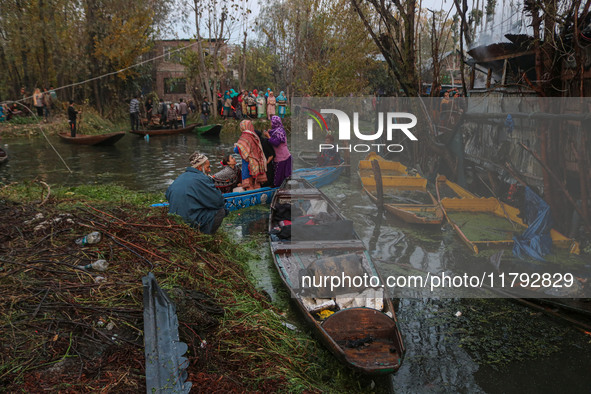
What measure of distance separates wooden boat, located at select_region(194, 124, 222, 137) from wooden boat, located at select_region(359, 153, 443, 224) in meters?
10.2

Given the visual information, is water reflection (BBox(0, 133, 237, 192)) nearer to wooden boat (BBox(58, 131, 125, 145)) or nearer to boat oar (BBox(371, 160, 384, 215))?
wooden boat (BBox(58, 131, 125, 145))

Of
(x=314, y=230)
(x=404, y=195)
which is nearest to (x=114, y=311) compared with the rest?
(x=314, y=230)

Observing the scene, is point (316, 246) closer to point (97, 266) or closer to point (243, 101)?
point (97, 266)

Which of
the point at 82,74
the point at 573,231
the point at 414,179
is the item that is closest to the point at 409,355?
the point at 573,231

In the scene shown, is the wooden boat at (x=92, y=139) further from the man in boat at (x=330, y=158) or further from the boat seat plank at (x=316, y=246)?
the boat seat plank at (x=316, y=246)

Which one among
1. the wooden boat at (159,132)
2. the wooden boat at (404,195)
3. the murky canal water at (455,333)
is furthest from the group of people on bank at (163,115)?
the murky canal water at (455,333)

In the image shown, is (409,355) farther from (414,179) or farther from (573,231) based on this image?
(414,179)

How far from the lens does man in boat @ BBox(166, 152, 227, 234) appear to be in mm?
6062

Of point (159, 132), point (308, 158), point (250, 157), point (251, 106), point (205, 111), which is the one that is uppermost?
point (251, 106)

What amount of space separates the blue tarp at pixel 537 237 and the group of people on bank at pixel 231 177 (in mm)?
4459

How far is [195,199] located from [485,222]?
5.40 meters

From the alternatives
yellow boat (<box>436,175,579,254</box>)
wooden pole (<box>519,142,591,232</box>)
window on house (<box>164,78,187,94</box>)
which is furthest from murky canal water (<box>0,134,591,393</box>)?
window on house (<box>164,78,187,94</box>)

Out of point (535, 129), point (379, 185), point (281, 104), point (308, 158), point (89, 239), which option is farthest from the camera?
point (281, 104)

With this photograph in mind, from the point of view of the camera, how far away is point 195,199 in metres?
6.12
